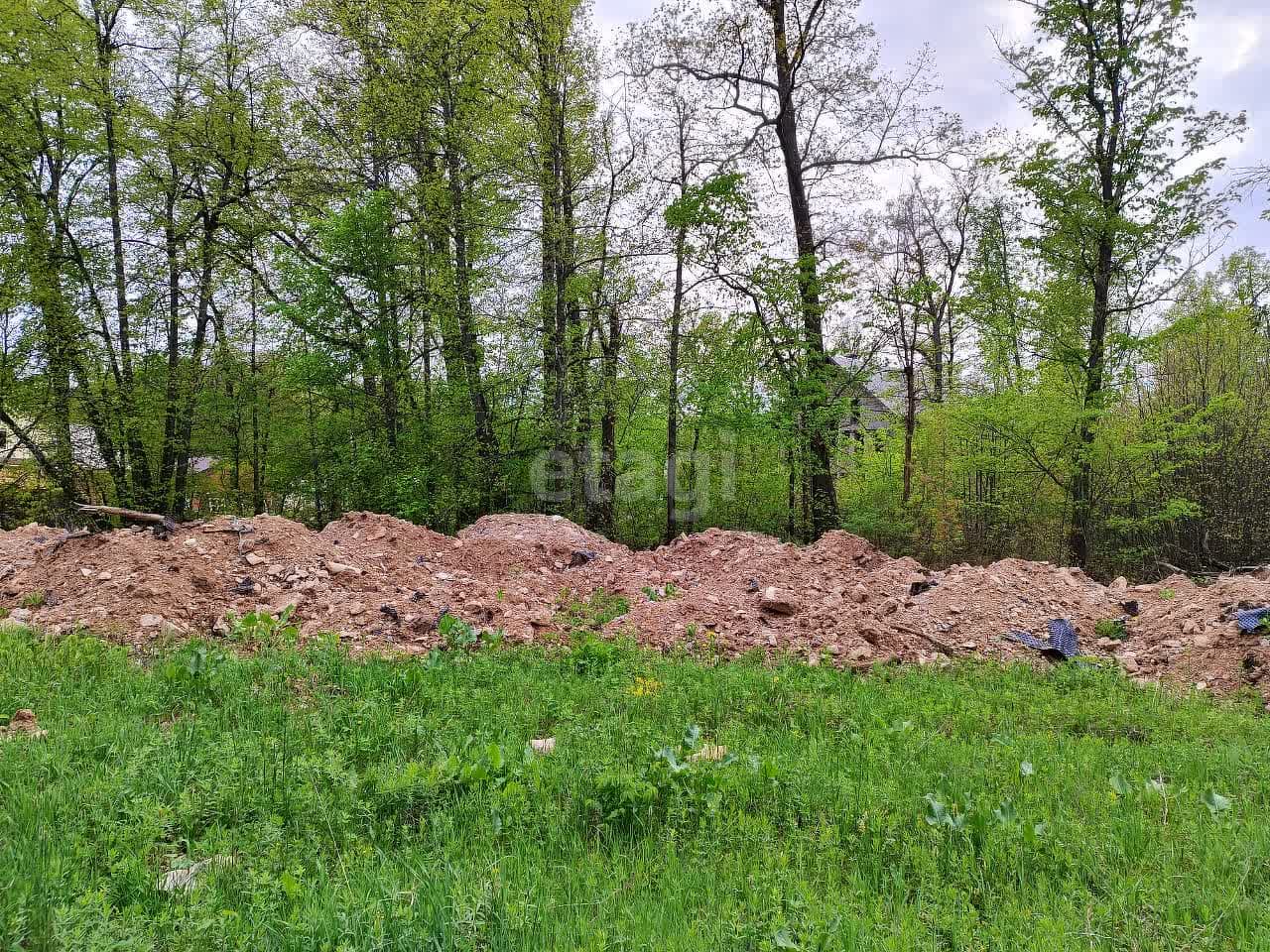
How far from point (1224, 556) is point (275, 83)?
24.9 meters

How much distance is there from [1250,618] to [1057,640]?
→ 5.82 feet

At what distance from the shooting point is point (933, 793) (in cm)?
320

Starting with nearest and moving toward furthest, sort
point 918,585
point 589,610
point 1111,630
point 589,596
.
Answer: point 1111,630, point 589,610, point 589,596, point 918,585

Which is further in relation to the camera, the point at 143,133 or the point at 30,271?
the point at 143,133

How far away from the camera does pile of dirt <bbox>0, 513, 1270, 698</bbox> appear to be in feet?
20.7

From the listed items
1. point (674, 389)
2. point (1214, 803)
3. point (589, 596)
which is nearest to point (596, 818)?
point (1214, 803)

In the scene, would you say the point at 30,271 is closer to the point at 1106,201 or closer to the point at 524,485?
the point at 524,485

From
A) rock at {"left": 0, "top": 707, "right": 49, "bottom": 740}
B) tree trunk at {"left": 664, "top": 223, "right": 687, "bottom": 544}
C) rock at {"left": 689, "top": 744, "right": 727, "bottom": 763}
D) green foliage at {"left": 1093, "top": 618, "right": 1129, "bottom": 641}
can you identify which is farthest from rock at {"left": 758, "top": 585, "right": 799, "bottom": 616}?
tree trunk at {"left": 664, "top": 223, "right": 687, "bottom": 544}

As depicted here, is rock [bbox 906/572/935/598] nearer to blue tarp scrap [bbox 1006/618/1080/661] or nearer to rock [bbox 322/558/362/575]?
blue tarp scrap [bbox 1006/618/1080/661]

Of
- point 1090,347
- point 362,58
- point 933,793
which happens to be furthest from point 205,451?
point 1090,347

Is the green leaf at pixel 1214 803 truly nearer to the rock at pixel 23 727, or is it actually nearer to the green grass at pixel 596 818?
the green grass at pixel 596 818

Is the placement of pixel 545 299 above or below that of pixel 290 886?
above

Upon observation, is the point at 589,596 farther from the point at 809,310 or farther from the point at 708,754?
the point at 809,310

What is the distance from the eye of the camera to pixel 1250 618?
21.0 ft
